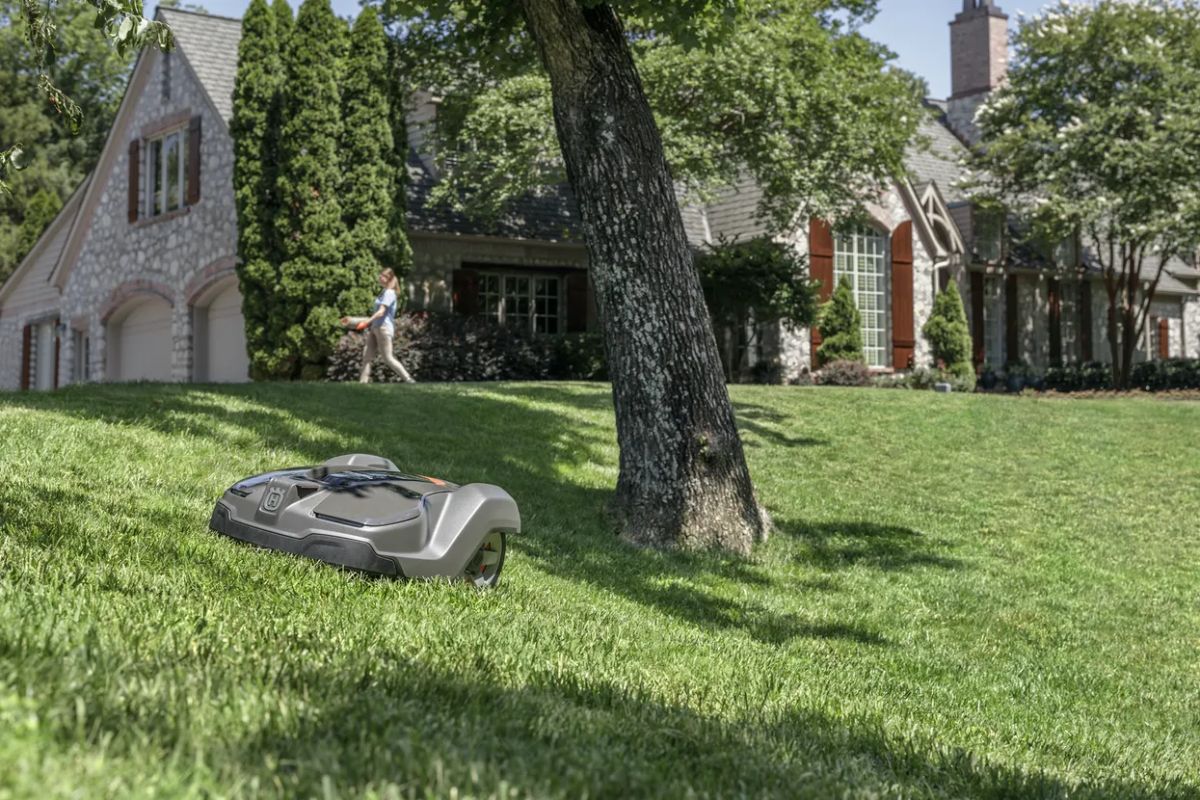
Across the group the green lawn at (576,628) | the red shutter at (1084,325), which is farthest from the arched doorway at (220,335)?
the red shutter at (1084,325)

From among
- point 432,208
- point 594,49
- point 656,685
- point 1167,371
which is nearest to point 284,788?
point 656,685

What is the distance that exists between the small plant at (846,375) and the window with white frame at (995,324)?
7136 mm

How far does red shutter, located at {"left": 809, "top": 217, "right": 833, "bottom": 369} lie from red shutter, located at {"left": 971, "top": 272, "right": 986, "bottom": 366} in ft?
16.7

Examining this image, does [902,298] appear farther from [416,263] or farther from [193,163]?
[193,163]

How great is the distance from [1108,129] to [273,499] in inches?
957

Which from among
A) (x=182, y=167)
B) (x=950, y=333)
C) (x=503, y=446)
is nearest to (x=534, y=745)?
(x=503, y=446)

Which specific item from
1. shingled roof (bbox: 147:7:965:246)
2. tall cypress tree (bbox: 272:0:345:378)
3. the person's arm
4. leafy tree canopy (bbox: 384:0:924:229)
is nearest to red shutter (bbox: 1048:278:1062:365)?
shingled roof (bbox: 147:7:965:246)

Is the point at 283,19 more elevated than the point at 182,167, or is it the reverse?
the point at 283,19

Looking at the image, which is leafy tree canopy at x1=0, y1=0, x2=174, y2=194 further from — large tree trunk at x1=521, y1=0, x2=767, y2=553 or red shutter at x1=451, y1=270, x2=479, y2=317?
red shutter at x1=451, y1=270, x2=479, y2=317

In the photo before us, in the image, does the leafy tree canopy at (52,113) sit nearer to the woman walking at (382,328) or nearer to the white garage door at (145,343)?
the white garage door at (145,343)

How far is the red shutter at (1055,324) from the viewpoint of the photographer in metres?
30.5

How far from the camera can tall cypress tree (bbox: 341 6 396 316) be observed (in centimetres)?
1894

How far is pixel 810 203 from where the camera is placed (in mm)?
20031

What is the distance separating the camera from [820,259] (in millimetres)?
24922
